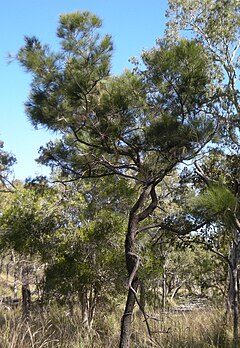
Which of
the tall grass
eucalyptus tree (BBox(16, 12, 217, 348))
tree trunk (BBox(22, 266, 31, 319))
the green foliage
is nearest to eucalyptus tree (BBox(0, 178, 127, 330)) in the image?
the tall grass

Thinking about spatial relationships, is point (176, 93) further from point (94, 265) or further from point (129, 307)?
point (94, 265)

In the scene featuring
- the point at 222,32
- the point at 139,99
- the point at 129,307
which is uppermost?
the point at 222,32

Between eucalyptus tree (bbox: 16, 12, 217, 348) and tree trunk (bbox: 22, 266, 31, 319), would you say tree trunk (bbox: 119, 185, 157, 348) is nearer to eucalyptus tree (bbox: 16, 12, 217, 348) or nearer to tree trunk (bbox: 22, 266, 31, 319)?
eucalyptus tree (bbox: 16, 12, 217, 348)

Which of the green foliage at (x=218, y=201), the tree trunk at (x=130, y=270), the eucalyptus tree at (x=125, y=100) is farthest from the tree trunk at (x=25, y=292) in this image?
the green foliage at (x=218, y=201)

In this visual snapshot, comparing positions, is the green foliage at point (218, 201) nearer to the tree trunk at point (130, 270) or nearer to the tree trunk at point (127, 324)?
the tree trunk at point (130, 270)

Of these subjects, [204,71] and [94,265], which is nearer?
[204,71]

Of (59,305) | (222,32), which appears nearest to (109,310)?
(59,305)

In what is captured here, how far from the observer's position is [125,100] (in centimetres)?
454

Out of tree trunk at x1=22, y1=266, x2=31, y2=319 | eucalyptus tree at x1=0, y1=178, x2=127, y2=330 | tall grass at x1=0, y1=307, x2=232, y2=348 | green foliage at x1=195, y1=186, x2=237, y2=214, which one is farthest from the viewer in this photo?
tree trunk at x1=22, y1=266, x2=31, y2=319

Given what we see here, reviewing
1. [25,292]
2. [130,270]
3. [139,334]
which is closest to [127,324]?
[130,270]

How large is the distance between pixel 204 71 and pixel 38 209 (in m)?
3.71

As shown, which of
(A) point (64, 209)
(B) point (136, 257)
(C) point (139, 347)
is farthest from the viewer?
(A) point (64, 209)

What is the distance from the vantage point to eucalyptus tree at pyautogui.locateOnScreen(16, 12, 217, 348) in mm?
4344

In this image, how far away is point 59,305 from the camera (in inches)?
299
